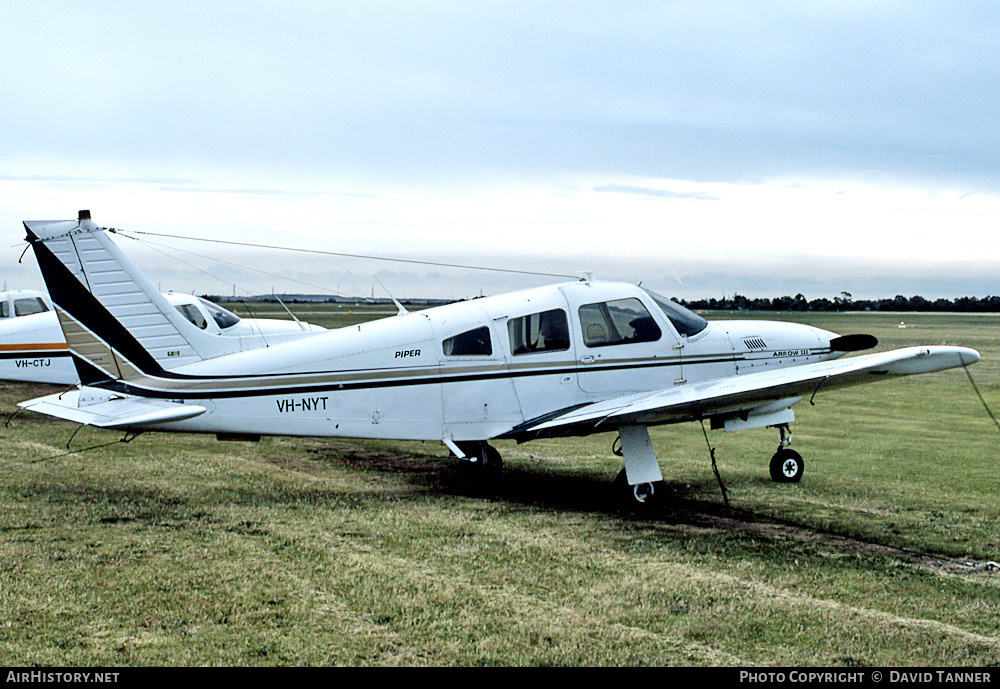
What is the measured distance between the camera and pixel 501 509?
9680 mm

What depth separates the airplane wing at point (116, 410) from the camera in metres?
9.48

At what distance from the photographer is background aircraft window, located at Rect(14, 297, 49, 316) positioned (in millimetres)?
19359

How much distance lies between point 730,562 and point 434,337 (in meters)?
4.39

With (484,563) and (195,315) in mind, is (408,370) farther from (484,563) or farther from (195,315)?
(195,315)

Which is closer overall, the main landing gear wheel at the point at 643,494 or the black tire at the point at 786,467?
the main landing gear wheel at the point at 643,494

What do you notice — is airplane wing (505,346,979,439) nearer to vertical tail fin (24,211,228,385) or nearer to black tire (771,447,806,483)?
black tire (771,447,806,483)

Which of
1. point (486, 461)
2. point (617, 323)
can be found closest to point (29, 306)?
point (486, 461)

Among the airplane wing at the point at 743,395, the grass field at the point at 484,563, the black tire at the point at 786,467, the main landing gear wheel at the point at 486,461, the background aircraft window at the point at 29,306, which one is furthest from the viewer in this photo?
the background aircraft window at the point at 29,306

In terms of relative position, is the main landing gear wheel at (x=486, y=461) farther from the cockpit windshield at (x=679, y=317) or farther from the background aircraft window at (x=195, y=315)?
the background aircraft window at (x=195, y=315)

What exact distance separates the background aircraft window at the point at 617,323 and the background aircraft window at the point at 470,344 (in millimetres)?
1166

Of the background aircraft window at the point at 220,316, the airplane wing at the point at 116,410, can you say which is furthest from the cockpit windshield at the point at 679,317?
the background aircraft window at the point at 220,316

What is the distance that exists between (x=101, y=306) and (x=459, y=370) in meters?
4.16

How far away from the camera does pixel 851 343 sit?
11594 mm

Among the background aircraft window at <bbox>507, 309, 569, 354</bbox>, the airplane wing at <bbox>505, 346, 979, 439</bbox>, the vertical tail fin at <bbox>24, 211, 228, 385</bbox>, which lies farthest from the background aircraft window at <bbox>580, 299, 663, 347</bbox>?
the vertical tail fin at <bbox>24, 211, 228, 385</bbox>
